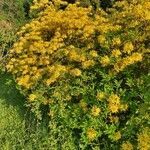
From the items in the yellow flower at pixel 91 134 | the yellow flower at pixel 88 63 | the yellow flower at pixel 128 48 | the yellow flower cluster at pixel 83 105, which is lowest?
the yellow flower at pixel 91 134

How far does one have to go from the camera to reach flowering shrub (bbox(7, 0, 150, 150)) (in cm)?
613

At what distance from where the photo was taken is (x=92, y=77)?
6.60 metres

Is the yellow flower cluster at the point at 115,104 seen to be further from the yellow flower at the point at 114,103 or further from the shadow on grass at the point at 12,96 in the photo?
the shadow on grass at the point at 12,96

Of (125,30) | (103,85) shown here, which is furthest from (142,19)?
(103,85)

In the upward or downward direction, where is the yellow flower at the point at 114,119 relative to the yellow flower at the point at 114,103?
downward

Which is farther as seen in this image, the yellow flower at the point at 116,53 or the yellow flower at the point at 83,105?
the yellow flower at the point at 116,53

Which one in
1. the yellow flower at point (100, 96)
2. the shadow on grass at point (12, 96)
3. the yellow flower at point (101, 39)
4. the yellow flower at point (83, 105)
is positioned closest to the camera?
the yellow flower at point (100, 96)

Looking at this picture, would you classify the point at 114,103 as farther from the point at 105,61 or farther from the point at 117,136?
the point at 105,61

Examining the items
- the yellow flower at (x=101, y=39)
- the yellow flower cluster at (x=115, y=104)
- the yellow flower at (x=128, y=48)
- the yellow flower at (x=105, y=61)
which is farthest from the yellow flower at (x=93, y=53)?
the yellow flower cluster at (x=115, y=104)

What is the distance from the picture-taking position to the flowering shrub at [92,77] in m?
6.13

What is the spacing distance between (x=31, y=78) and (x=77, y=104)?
1.20 meters

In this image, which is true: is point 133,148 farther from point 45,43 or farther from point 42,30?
point 42,30

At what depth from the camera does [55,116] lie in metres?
6.64

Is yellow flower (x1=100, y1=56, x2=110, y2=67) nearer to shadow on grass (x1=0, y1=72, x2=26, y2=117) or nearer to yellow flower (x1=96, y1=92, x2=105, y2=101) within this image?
yellow flower (x1=96, y1=92, x2=105, y2=101)
